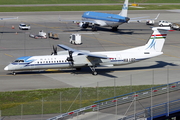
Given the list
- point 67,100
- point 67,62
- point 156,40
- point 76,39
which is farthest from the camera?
point 76,39

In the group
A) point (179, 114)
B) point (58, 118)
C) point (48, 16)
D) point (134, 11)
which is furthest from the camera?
point (134, 11)

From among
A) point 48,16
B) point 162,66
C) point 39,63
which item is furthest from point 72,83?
point 48,16

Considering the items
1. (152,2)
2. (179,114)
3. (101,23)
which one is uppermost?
(152,2)

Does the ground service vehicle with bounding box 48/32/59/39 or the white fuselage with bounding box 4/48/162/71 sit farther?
the ground service vehicle with bounding box 48/32/59/39

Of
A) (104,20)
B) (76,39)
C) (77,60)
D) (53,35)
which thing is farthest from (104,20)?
(77,60)

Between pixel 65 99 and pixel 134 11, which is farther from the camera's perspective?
pixel 134 11

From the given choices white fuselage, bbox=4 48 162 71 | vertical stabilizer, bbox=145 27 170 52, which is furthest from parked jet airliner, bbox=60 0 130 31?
white fuselage, bbox=4 48 162 71

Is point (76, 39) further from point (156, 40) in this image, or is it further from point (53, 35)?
point (156, 40)

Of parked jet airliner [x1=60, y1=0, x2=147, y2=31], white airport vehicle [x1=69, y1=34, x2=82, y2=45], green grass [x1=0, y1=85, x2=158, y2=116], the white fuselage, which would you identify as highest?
parked jet airliner [x1=60, y1=0, x2=147, y2=31]

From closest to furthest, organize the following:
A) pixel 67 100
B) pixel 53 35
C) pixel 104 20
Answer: pixel 67 100
pixel 53 35
pixel 104 20

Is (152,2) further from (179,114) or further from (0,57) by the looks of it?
(179,114)

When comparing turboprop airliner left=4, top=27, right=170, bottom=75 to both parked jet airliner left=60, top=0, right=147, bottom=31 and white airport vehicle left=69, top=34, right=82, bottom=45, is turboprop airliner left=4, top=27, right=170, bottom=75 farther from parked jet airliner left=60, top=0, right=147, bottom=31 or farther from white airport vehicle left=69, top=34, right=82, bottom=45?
parked jet airliner left=60, top=0, right=147, bottom=31

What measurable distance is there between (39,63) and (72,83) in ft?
19.9

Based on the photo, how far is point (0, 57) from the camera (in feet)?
212
